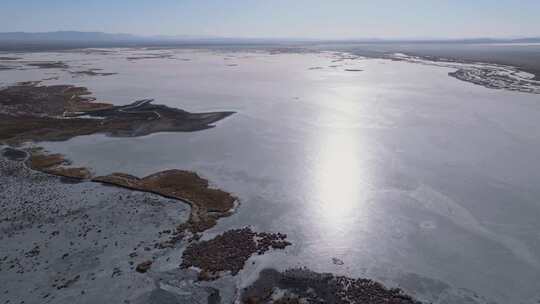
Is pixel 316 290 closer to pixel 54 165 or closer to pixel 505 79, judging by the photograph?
pixel 54 165

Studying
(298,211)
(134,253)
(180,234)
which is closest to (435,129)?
(298,211)

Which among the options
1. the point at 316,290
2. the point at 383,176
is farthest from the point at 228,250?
the point at 383,176

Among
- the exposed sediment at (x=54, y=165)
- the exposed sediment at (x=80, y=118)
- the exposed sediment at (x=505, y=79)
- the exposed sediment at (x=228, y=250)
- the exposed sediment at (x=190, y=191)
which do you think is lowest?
the exposed sediment at (x=228, y=250)

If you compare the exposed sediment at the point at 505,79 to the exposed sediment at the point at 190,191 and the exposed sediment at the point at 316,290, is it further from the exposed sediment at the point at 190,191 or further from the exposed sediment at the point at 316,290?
the exposed sediment at the point at 316,290

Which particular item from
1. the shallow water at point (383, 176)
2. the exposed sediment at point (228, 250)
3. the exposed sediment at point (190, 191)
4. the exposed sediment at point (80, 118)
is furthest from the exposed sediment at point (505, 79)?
the exposed sediment at point (228, 250)

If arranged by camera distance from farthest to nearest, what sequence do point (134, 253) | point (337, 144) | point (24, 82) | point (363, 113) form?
1. point (24, 82)
2. point (363, 113)
3. point (337, 144)
4. point (134, 253)

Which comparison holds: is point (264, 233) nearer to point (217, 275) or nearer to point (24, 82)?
point (217, 275)

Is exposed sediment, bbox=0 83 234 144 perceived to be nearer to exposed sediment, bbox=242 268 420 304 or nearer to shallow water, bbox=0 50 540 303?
shallow water, bbox=0 50 540 303
